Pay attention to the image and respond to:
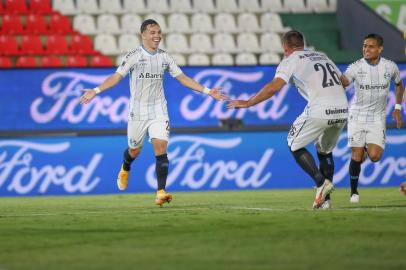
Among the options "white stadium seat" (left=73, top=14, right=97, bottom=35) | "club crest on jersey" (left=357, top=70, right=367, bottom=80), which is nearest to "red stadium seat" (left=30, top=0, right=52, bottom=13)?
"white stadium seat" (left=73, top=14, right=97, bottom=35)

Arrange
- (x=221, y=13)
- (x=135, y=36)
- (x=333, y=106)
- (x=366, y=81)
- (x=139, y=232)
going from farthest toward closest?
(x=221, y=13) < (x=135, y=36) < (x=366, y=81) < (x=333, y=106) < (x=139, y=232)

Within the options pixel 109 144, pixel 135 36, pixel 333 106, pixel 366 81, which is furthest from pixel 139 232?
pixel 135 36

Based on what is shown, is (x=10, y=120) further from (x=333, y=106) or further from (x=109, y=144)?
(x=333, y=106)

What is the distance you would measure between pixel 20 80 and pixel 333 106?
7835 mm

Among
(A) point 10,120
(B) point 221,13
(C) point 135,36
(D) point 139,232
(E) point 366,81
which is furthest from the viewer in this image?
(B) point 221,13

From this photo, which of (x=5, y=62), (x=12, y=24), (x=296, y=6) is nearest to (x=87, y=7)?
(x=12, y=24)

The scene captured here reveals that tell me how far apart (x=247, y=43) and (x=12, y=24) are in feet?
17.7

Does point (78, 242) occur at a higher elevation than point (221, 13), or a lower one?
lower

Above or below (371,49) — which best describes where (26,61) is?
above

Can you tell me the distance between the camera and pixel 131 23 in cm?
2261

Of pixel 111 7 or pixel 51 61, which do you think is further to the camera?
pixel 111 7

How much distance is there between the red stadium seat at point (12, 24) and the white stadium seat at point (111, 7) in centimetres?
221

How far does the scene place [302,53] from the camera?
447 inches

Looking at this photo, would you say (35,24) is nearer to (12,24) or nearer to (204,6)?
(12,24)
